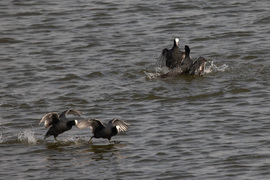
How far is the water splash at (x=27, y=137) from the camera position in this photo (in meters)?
10.2

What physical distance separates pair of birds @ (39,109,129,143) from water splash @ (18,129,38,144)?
0.20 meters

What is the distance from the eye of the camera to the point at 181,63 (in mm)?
13945

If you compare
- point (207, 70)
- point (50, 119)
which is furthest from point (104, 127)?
point (207, 70)

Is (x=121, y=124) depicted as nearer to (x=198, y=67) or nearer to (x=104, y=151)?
(x=104, y=151)

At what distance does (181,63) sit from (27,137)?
461 cm

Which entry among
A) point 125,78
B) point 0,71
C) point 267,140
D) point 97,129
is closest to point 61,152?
point 97,129

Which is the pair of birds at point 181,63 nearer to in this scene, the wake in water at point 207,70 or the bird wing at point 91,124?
the wake in water at point 207,70

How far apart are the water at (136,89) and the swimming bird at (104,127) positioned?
20cm

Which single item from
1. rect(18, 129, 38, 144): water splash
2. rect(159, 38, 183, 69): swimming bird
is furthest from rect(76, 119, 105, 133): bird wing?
rect(159, 38, 183, 69): swimming bird

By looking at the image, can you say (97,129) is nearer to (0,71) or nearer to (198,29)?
→ (0,71)

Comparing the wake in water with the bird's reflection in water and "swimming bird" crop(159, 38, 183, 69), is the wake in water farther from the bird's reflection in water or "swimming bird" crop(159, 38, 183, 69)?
the bird's reflection in water

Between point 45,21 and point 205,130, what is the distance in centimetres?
976

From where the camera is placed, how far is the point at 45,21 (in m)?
19.0

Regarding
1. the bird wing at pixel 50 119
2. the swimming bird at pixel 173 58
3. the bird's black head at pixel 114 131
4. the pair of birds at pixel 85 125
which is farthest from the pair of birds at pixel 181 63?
the bird's black head at pixel 114 131
